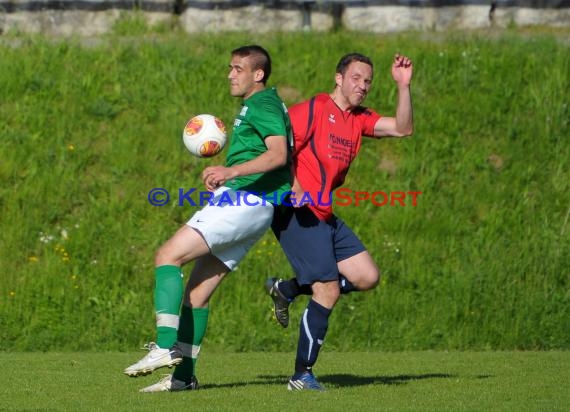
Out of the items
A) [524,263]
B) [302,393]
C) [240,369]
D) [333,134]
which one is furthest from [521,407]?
[524,263]

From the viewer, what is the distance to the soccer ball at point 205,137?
7.41 metres

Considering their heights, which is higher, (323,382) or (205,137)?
(205,137)

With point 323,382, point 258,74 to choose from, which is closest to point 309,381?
point 323,382

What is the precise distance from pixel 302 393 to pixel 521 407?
56.0 inches

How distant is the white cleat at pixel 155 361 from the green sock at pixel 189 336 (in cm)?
48

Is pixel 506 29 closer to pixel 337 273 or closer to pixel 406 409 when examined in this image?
pixel 337 273

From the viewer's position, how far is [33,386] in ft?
25.1

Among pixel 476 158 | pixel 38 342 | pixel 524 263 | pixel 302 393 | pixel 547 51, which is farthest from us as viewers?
pixel 547 51

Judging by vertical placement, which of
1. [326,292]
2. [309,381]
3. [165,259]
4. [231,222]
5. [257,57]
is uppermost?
[257,57]

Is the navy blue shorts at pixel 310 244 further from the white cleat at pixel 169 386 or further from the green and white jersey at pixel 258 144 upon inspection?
the white cleat at pixel 169 386

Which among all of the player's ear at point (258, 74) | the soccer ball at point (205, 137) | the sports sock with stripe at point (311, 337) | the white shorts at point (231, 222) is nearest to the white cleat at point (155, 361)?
the white shorts at point (231, 222)

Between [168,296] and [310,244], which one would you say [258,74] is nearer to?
[310,244]

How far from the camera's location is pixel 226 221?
23.0 feet

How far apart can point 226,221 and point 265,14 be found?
30.6 ft
